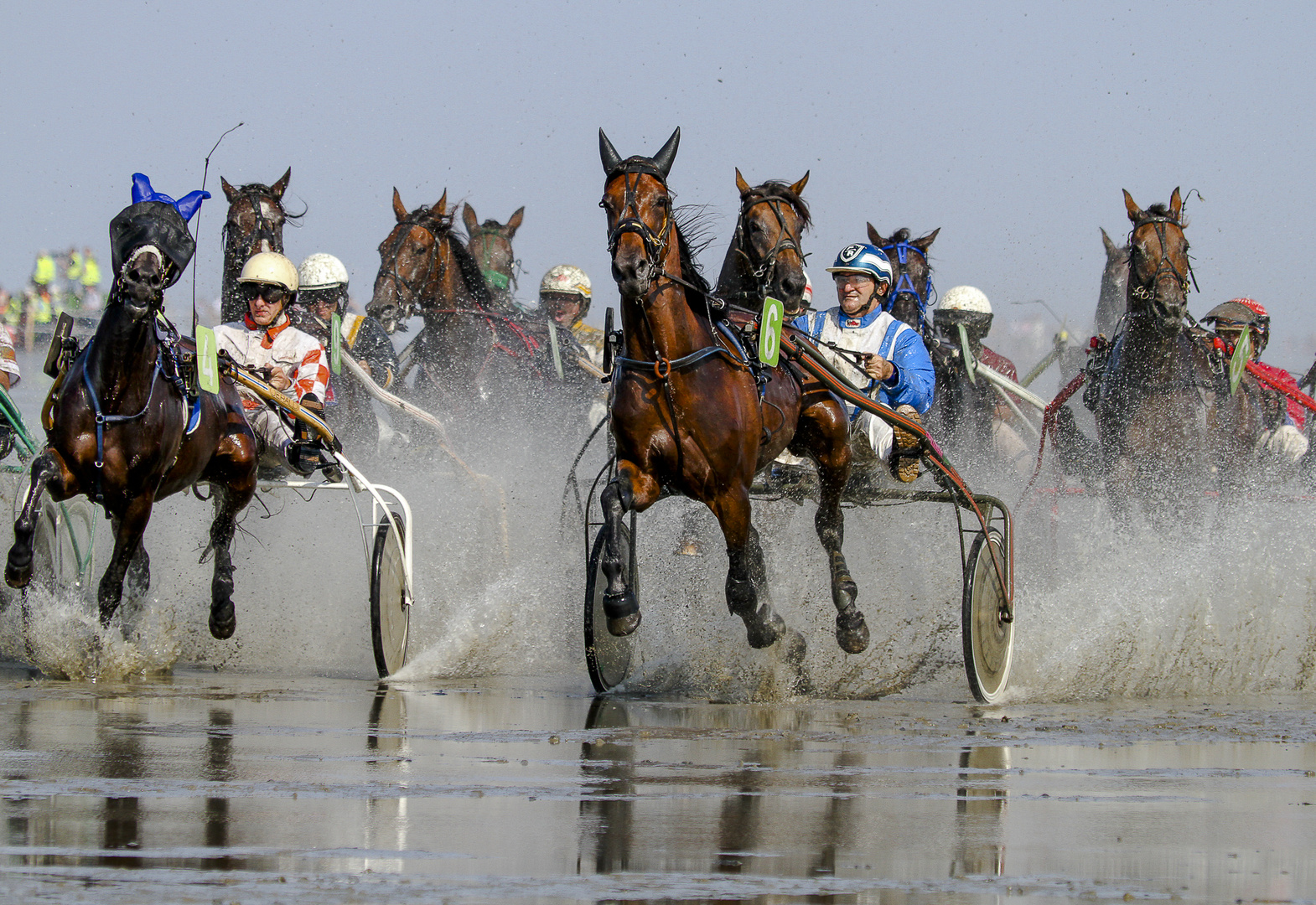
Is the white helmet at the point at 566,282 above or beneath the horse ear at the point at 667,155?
above

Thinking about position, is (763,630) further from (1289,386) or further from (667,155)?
(1289,386)

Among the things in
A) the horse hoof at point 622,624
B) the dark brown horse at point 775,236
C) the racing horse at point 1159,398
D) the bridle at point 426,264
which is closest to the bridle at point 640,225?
the dark brown horse at point 775,236

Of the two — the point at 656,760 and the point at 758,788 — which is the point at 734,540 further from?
the point at 758,788

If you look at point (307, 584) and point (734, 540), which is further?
point (307, 584)

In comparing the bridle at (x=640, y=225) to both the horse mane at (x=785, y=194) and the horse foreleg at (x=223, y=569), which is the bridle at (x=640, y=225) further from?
the horse foreleg at (x=223, y=569)

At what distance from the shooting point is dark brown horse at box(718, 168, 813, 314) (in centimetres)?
837

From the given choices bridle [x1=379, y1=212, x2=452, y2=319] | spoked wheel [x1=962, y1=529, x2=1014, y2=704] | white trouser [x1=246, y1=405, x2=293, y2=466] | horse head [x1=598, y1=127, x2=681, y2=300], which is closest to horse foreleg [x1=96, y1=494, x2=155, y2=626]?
white trouser [x1=246, y1=405, x2=293, y2=466]

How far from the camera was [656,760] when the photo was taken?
245 inches

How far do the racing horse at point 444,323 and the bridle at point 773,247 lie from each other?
223 inches

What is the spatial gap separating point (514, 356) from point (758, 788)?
8968 millimetres

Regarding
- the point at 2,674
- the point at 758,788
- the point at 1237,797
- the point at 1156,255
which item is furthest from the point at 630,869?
the point at 1156,255

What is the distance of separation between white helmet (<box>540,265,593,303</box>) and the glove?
7.70m

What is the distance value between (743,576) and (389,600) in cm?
245

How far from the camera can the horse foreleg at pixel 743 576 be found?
308 inches
